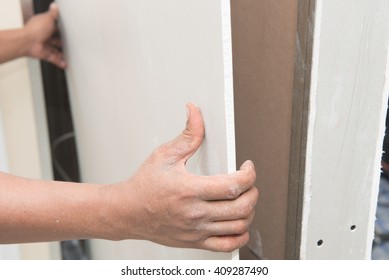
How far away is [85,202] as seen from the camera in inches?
28.0

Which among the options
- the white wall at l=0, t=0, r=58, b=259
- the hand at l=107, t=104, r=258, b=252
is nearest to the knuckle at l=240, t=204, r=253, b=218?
the hand at l=107, t=104, r=258, b=252

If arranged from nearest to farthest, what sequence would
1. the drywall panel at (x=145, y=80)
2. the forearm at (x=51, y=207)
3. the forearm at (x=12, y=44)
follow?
1. the drywall panel at (x=145, y=80)
2. the forearm at (x=51, y=207)
3. the forearm at (x=12, y=44)

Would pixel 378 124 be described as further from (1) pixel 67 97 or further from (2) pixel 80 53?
(1) pixel 67 97

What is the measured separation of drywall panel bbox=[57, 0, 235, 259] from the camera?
60 cm

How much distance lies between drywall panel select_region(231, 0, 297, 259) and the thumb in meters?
0.15

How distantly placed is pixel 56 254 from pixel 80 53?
0.70m

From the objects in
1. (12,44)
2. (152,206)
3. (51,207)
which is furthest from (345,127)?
(12,44)

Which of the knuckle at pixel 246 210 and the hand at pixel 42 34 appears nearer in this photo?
the knuckle at pixel 246 210

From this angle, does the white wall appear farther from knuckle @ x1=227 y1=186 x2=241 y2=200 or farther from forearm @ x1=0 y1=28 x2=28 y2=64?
knuckle @ x1=227 y1=186 x2=241 y2=200

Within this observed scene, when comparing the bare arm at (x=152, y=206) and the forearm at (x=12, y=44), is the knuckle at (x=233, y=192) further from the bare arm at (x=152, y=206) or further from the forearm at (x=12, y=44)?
the forearm at (x=12, y=44)

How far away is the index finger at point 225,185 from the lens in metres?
0.61

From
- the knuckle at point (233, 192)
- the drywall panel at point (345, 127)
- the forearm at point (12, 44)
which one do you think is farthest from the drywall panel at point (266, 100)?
the forearm at point (12, 44)

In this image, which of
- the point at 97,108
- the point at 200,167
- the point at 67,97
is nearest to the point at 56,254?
the point at 67,97

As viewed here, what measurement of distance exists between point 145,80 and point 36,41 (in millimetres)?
670
